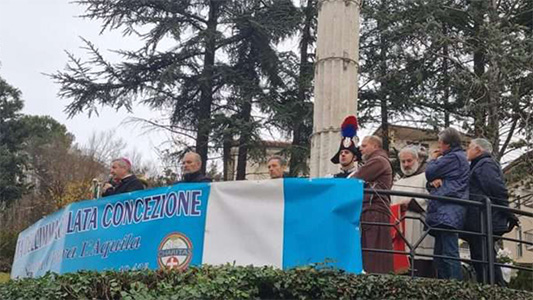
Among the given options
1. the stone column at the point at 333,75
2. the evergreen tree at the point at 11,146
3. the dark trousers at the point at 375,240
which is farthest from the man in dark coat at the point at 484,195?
the evergreen tree at the point at 11,146

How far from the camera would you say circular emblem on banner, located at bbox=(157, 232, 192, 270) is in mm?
7473

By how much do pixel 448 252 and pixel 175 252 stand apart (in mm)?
2785

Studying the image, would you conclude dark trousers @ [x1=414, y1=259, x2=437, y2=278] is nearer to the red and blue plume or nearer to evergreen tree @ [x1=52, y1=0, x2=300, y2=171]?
the red and blue plume

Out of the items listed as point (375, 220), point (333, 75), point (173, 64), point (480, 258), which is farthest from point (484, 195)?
point (173, 64)

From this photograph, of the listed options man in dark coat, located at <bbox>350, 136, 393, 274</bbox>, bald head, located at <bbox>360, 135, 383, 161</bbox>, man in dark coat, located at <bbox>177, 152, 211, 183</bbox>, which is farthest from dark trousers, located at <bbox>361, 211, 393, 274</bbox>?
man in dark coat, located at <bbox>177, 152, 211, 183</bbox>

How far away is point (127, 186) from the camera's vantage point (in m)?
9.05

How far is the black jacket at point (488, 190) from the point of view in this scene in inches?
317

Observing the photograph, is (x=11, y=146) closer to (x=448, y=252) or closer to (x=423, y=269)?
(x=423, y=269)

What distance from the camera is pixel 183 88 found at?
24.1 meters

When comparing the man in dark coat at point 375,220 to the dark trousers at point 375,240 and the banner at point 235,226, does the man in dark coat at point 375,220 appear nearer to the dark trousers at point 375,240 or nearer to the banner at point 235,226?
the dark trousers at point 375,240

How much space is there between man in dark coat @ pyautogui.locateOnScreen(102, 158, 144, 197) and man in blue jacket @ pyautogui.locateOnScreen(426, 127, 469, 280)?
11.5ft

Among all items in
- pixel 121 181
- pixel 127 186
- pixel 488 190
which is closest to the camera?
pixel 488 190

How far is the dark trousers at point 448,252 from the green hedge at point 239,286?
47 cm

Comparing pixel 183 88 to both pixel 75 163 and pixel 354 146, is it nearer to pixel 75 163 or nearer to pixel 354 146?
pixel 354 146
